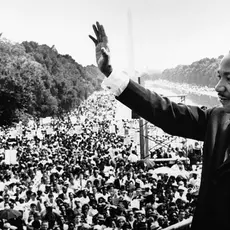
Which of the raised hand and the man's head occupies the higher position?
the raised hand

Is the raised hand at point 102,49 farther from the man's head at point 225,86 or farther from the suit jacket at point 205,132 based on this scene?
the man's head at point 225,86

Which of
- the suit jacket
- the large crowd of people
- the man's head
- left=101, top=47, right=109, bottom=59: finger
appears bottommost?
the large crowd of people

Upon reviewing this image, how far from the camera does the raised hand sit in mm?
2012

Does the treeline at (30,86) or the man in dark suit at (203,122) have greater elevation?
the treeline at (30,86)

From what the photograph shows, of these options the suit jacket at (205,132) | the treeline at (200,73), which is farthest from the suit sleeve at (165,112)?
the treeline at (200,73)

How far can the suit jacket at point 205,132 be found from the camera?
182 centimetres

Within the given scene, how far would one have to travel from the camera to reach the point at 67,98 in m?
53.9

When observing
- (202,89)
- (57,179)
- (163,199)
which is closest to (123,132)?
(57,179)

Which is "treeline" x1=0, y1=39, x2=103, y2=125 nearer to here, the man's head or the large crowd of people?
the man's head

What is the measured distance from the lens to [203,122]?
206 cm

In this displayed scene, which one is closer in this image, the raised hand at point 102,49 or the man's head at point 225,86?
the man's head at point 225,86

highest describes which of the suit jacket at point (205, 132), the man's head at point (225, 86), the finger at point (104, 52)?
the finger at point (104, 52)

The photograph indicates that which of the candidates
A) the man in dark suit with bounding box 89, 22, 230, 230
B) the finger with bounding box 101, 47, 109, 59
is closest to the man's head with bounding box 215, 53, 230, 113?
the man in dark suit with bounding box 89, 22, 230, 230

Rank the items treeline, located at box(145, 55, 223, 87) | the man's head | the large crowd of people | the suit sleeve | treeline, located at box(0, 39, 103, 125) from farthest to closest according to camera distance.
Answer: treeline, located at box(145, 55, 223, 87)
treeline, located at box(0, 39, 103, 125)
the large crowd of people
the suit sleeve
the man's head
